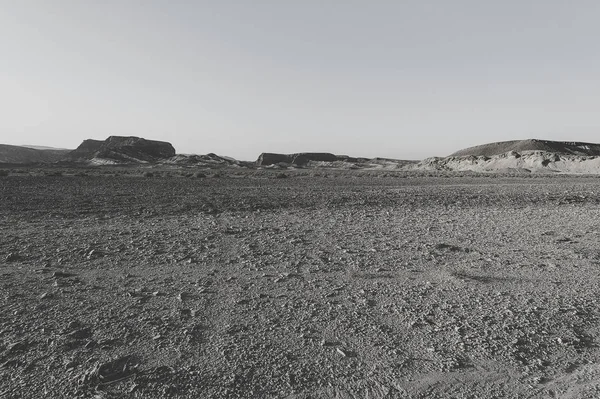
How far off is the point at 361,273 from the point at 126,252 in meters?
3.51

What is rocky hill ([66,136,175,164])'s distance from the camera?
6756cm

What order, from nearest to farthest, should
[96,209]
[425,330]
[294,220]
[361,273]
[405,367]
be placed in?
[405,367] → [425,330] → [361,273] → [294,220] → [96,209]

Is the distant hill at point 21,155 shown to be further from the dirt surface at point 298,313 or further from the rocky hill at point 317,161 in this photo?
the dirt surface at point 298,313

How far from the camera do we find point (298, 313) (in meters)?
3.78

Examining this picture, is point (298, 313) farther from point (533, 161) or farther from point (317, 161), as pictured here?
point (317, 161)

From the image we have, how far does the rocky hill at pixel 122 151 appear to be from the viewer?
67562 mm

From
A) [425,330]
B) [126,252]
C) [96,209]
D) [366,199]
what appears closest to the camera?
[425,330]

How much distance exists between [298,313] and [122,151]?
3073 inches

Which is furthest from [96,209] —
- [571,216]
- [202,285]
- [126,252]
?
[571,216]

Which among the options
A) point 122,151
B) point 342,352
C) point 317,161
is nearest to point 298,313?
point 342,352

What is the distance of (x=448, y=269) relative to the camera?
5180mm

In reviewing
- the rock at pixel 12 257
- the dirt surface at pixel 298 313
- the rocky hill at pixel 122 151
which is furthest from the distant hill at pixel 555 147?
the rock at pixel 12 257

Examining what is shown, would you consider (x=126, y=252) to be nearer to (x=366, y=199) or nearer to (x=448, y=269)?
(x=448, y=269)

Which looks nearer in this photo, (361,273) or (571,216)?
(361,273)
